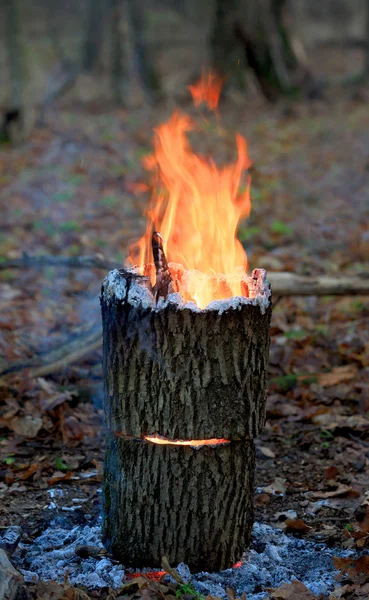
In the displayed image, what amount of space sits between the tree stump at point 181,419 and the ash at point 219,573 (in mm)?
89

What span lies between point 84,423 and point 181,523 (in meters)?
1.67

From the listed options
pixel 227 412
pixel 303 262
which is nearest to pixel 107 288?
pixel 227 412

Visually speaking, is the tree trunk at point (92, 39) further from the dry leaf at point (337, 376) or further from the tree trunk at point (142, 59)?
the dry leaf at point (337, 376)

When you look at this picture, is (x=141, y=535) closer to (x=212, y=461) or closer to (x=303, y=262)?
(x=212, y=461)

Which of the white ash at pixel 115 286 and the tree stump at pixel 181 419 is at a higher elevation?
the white ash at pixel 115 286

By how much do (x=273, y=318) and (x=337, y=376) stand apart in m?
1.25

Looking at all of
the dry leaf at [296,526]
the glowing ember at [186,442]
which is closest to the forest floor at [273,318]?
the dry leaf at [296,526]

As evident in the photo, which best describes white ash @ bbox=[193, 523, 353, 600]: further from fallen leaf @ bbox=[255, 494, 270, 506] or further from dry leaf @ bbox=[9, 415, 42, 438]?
dry leaf @ bbox=[9, 415, 42, 438]

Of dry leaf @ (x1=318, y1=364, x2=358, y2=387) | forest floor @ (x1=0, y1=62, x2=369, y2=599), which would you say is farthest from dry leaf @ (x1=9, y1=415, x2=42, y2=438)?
dry leaf @ (x1=318, y1=364, x2=358, y2=387)

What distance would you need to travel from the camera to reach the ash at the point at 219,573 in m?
3.23

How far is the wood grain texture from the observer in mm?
3283

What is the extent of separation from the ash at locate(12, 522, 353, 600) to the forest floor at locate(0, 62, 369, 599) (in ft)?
0.37

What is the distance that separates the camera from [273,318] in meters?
6.72

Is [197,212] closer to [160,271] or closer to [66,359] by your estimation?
[160,271]
